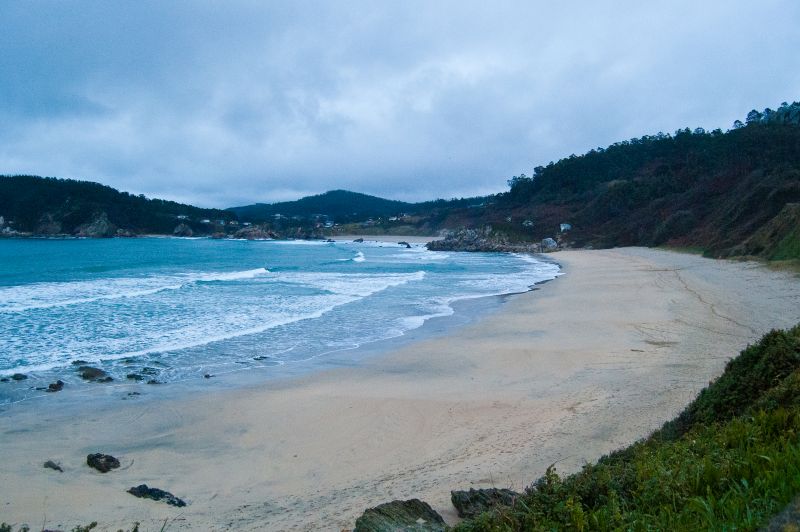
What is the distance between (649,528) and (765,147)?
70135mm

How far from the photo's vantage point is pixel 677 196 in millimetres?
60250

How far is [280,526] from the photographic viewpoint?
5.56 metres

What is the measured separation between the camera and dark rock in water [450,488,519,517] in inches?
191

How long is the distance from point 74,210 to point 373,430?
4787 inches

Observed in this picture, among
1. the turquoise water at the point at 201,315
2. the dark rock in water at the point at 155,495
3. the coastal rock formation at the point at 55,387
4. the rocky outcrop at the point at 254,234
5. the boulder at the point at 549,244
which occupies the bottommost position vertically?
the coastal rock formation at the point at 55,387

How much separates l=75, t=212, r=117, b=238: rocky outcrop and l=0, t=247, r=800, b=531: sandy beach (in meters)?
110

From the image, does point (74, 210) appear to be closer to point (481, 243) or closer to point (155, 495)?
point (481, 243)

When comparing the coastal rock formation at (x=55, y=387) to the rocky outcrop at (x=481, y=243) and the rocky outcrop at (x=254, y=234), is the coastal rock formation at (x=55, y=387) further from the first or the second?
the rocky outcrop at (x=254, y=234)

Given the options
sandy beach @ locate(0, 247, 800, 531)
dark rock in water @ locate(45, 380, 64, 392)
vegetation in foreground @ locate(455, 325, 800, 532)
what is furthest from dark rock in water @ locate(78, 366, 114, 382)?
vegetation in foreground @ locate(455, 325, 800, 532)

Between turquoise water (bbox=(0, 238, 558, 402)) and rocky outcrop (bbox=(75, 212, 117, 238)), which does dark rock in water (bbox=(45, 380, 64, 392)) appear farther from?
rocky outcrop (bbox=(75, 212, 117, 238))

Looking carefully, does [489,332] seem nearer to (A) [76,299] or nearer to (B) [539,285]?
(B) [539,285]

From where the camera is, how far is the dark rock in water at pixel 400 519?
4125 mm

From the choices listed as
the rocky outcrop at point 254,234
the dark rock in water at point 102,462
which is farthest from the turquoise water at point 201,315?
the rocky outcrop at point 254,234

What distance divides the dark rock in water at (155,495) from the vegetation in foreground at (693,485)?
164 inches
